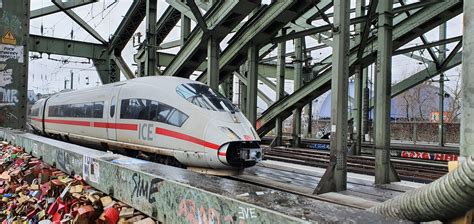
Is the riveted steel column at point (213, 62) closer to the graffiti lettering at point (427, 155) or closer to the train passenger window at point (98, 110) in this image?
the train passenger window at point (98, 110)

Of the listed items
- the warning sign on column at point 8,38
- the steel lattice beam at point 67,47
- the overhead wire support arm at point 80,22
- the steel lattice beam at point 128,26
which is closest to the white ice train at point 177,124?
the warning sign on column at point 8,38

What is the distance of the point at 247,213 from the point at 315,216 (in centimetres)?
48

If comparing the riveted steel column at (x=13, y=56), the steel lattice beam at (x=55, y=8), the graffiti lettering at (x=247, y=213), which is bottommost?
the graffiti lettering at (x=247, y=213)

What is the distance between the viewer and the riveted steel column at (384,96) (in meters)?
9.55

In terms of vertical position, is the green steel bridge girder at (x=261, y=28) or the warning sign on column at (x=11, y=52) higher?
the green steel bridge girder at (x=261, y=28)

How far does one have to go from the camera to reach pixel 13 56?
36.8 ft

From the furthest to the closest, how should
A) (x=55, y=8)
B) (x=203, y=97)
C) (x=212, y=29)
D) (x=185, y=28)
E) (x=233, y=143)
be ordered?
(x=55, y=8)
(x=185, y=28)
(x=212, y=29)
(x=203, y=97)
(x=233, y=143)

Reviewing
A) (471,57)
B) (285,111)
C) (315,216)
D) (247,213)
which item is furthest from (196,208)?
(285,111)

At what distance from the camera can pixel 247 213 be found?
281cm

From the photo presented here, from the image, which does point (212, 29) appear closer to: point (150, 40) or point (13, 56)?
point (150, 40)

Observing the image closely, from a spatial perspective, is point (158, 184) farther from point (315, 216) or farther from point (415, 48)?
point (415, 48)

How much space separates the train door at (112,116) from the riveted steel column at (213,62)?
13.2 ft

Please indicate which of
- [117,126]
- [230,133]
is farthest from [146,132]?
[230,133]

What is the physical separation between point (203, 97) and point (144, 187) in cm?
530
